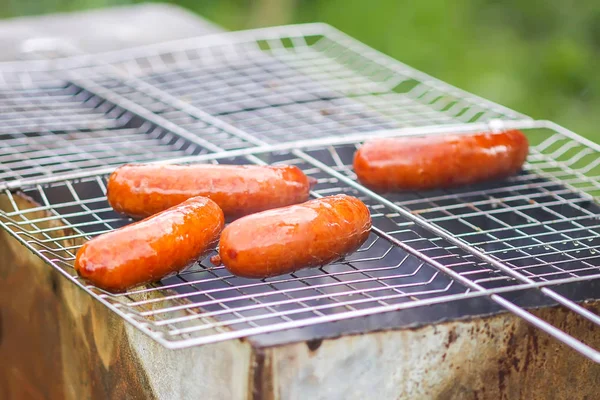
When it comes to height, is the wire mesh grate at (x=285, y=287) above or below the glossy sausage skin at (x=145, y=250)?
below

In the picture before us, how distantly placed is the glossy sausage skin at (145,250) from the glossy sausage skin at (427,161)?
96 cm

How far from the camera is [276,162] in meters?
4.29

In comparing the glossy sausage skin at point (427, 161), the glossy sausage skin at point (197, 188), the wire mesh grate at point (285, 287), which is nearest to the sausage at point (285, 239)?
the wire mesh grate at point (285, 287)

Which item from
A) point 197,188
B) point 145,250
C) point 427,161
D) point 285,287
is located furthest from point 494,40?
point 145,250

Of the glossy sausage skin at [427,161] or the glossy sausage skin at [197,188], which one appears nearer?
the glossy sausage skin at [197,188]

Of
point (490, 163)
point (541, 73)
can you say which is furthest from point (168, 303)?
point (541, 73)

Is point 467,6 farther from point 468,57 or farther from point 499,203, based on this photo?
point 499,203

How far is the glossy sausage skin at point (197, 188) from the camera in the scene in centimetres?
322

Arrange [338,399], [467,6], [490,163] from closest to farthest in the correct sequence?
[338,399], [490,163], [467,6]

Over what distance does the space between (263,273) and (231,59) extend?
3455 millimetres

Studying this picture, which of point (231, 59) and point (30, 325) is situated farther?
point (231, 59)

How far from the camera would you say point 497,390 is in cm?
293

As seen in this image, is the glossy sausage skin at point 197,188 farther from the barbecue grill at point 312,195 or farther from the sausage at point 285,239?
the sausage at point 285,239

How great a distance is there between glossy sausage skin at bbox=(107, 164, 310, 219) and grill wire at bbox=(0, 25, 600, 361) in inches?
8.5
